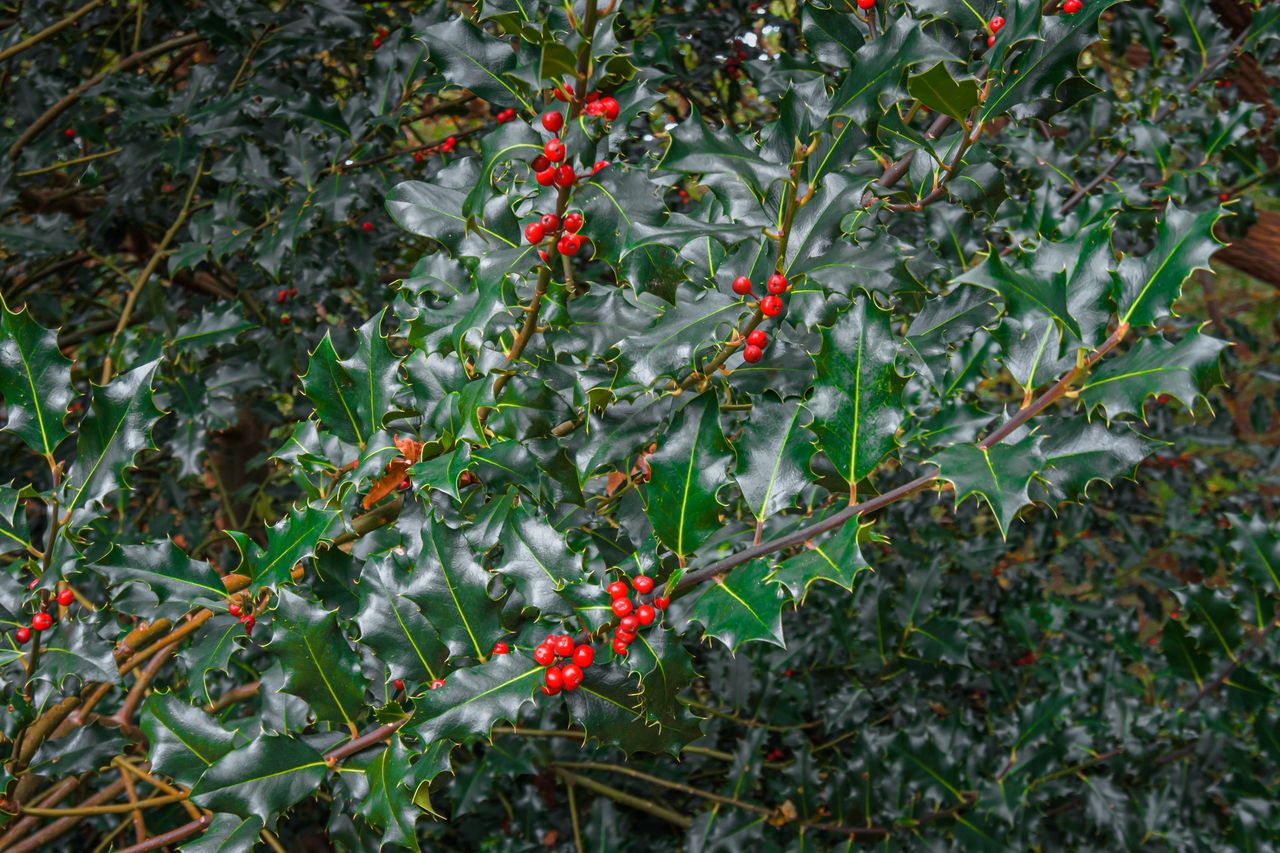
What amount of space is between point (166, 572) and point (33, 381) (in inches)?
9.8

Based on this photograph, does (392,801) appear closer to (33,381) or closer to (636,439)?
(636,439)

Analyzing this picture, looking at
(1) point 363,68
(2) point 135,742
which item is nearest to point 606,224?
(2) point 135,742

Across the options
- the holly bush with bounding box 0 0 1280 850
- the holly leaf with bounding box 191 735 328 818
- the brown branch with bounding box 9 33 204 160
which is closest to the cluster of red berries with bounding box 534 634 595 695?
the holly bush with bounding box 0 0 1280 850

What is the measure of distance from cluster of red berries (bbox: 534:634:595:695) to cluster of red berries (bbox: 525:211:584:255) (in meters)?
0.31

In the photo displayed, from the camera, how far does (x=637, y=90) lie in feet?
2.78

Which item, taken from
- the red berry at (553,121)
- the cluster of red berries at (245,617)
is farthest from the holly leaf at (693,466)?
the cluster of red berries at (245,617)

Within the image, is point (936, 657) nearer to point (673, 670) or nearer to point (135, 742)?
point (673, 670)

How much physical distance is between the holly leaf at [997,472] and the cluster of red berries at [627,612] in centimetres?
24

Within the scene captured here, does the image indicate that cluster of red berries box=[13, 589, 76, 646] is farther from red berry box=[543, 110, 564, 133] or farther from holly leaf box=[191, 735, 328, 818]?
red berry box=[543, 110, 564, 133]

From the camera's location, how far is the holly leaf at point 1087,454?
30.8 inches

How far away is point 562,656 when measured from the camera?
2.56 ft

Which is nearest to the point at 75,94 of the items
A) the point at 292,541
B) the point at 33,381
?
the point at 33,381

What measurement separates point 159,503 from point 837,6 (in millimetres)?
2039

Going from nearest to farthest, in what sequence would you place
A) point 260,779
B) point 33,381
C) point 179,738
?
point 260,779 → point 179,738 → point 33,381
